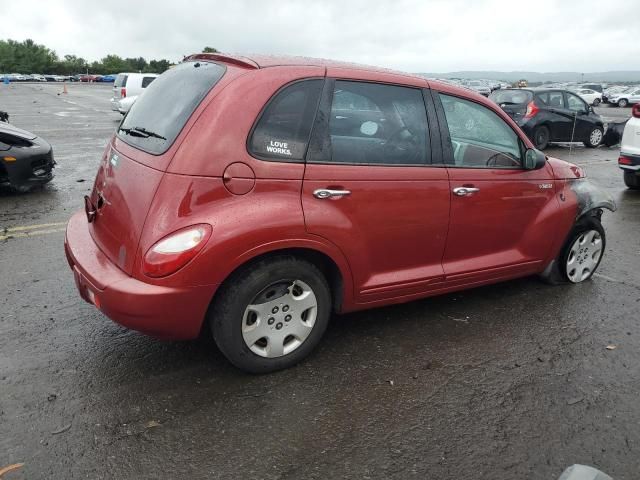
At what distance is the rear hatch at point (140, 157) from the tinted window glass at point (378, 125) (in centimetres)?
77

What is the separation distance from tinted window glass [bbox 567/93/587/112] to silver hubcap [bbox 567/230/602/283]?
37.2 feet

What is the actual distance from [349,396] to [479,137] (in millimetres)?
2176

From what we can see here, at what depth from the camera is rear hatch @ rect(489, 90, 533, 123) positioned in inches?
556

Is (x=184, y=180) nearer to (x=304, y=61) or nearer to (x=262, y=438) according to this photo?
(x=304, y=61)

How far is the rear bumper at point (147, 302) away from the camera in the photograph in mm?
2777

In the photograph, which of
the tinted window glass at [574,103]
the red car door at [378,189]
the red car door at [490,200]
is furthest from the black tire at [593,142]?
the red car door at [378,189]

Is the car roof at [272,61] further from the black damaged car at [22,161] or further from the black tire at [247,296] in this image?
the black damaged car at [22,161]

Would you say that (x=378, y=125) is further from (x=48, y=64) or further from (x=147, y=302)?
(x=48, y=64)

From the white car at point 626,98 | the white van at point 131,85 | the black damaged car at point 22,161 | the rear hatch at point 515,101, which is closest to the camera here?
the black damaged car at point 22,161

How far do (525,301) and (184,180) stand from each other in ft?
9.91

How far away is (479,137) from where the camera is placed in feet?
13.2

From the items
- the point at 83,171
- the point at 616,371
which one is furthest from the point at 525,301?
the point at 83,171

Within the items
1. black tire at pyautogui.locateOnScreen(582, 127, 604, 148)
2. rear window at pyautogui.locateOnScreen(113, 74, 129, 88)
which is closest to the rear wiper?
black tire at pyautogui.locateOnScreen(582, 127, 604, 148)

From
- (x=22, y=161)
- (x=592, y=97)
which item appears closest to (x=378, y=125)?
(x=22, y=161)
